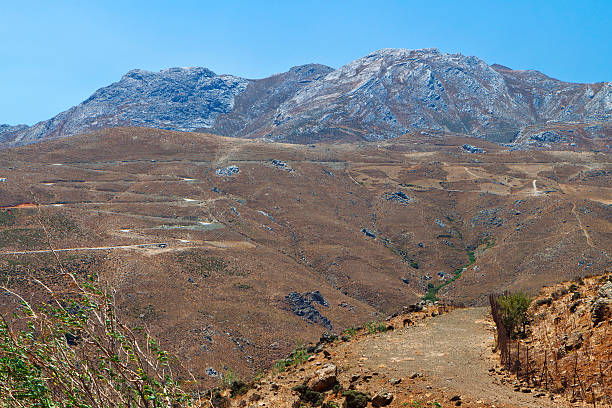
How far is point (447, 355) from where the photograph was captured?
11875 millimetres

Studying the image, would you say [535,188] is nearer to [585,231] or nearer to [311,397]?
[585,231]

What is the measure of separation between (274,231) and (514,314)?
2126 inches

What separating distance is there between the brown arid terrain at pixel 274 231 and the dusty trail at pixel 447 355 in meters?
11.7

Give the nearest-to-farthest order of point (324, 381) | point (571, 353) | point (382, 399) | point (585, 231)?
point (382, 399) < point (571, 353) < point (324, 381) < point (585, 231)

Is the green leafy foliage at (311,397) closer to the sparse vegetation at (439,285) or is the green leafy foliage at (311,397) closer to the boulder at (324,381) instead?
the boulder at (324,381)

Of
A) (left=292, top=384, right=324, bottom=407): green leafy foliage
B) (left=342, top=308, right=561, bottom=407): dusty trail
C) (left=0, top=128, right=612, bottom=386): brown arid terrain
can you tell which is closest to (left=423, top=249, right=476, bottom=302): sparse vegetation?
(left=0, top=128, right=612, bottom=386): brown arid terrain

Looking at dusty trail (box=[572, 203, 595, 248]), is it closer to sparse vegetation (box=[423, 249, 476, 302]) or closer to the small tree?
sparse vegetation (box=[423, 249, 476, 302])

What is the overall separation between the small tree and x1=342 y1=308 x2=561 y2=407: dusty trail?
2.53ft

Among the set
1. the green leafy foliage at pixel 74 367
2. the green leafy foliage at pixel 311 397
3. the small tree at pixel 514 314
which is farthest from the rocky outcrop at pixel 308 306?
the green leafy foliage at pixel 74 367

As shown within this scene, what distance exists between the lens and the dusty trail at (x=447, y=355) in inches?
339

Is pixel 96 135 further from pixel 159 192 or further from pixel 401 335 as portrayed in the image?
pixel 401 335

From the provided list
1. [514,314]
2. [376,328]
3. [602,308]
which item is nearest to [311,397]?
[514,314]

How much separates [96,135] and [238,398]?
372 ft

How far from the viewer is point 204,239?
53.5 m
